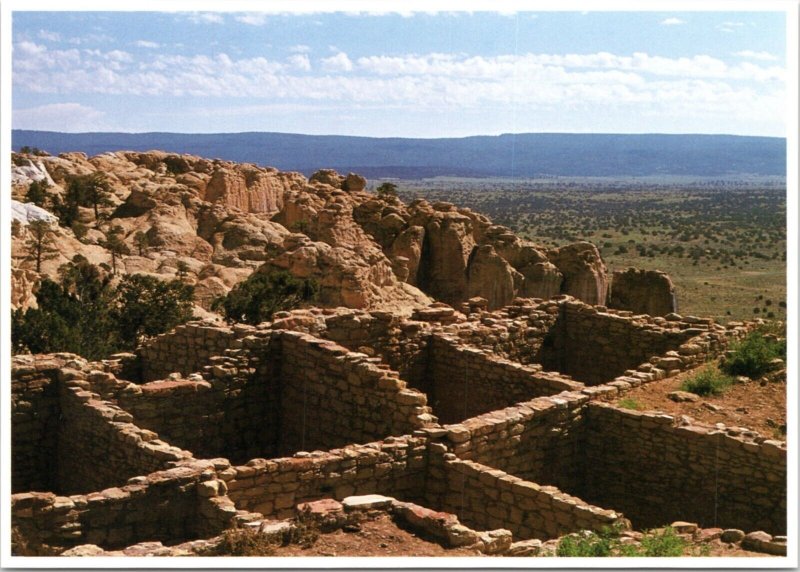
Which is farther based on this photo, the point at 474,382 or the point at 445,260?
the point at 445,260

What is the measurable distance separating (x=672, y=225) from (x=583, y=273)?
103 feet

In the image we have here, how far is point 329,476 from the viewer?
34.1ft

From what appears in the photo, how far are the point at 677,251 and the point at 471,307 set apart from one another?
50.0m

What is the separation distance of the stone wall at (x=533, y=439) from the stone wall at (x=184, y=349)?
406 centimetres

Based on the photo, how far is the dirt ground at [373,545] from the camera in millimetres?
8570

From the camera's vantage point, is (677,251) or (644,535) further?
(677,251)

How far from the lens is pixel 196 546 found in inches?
334

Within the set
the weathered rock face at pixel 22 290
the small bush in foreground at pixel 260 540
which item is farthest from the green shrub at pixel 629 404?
the weathered rock face at pixel 22 290

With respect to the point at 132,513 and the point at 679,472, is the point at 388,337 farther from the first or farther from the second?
the point at 132,513

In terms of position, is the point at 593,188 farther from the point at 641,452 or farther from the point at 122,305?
the point at 641,452

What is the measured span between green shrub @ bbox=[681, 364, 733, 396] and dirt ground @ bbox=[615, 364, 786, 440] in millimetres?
96

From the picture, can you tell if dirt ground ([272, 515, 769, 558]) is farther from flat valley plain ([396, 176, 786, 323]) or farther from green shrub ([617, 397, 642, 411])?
flat valley plain ([396, 176, 786, 323])

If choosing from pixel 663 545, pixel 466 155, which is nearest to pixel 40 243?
pixel 663 545

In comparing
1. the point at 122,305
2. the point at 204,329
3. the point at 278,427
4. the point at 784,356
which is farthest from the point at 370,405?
the point at 122,305
